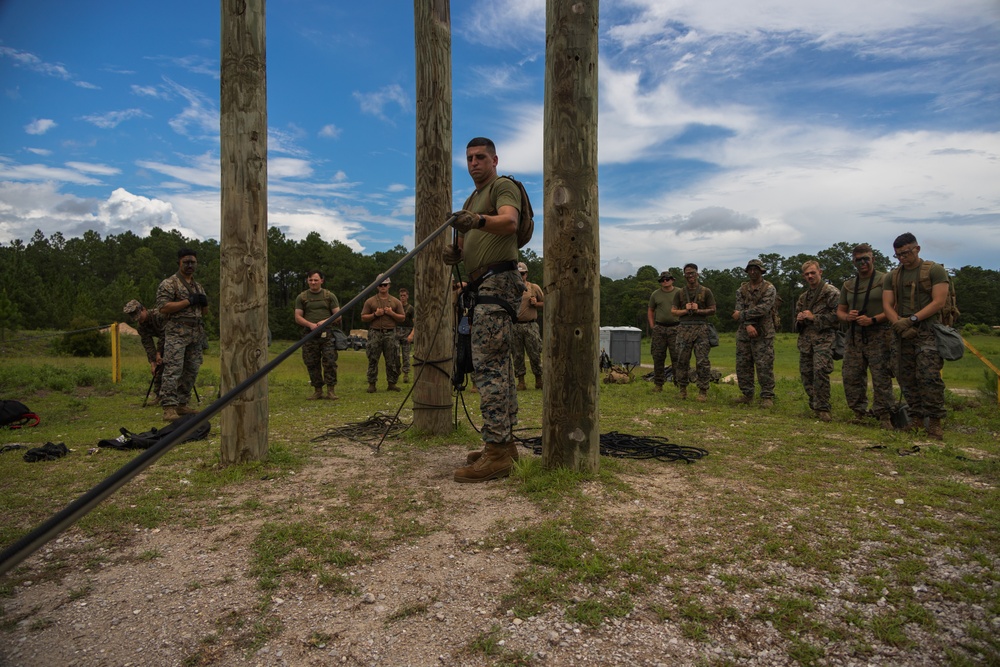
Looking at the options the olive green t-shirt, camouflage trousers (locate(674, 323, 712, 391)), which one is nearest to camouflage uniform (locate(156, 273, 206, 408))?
the olive green t-shirt

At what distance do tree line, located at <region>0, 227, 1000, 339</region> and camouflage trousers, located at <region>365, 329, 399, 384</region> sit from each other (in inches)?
1481

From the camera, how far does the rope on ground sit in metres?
5.03

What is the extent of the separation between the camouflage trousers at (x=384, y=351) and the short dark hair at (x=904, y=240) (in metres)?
8.43

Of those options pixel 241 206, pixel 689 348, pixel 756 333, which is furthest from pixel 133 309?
pixel 756 333

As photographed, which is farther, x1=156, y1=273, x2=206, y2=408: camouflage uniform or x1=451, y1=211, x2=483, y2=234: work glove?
x1=156, y1=273, x2=206, y2=408: camouflage uniform

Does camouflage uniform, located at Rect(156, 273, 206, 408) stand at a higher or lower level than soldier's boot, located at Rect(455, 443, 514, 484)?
higher

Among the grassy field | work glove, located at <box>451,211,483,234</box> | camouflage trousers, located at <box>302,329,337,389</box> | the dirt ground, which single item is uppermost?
work glove, located at <box>451,211,483,234</box>

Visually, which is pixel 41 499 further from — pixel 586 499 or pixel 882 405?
pixel 882 405

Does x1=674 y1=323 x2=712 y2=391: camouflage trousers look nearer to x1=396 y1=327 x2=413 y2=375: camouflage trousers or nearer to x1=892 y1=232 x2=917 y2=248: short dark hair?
x1=892 y1=232 x2=917 y2=248: short dark hair

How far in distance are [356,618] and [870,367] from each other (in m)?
7.32

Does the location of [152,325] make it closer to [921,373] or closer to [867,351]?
[867,351]

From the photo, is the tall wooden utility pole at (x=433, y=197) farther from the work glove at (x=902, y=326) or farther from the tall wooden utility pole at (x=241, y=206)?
the work glove at (x=902, y=326)

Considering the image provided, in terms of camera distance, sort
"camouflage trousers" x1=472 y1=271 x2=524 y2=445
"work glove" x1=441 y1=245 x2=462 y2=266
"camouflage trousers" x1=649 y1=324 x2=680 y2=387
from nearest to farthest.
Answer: "camouflage trousers" x1=472 y1=271 x2=524 y2=445 → "work glove" x1=441 y1=245 x2=462 y2=266 → "camouflage trousers" x1=649 y1=324 x2=680 y2=387

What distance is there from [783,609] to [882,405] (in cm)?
578
